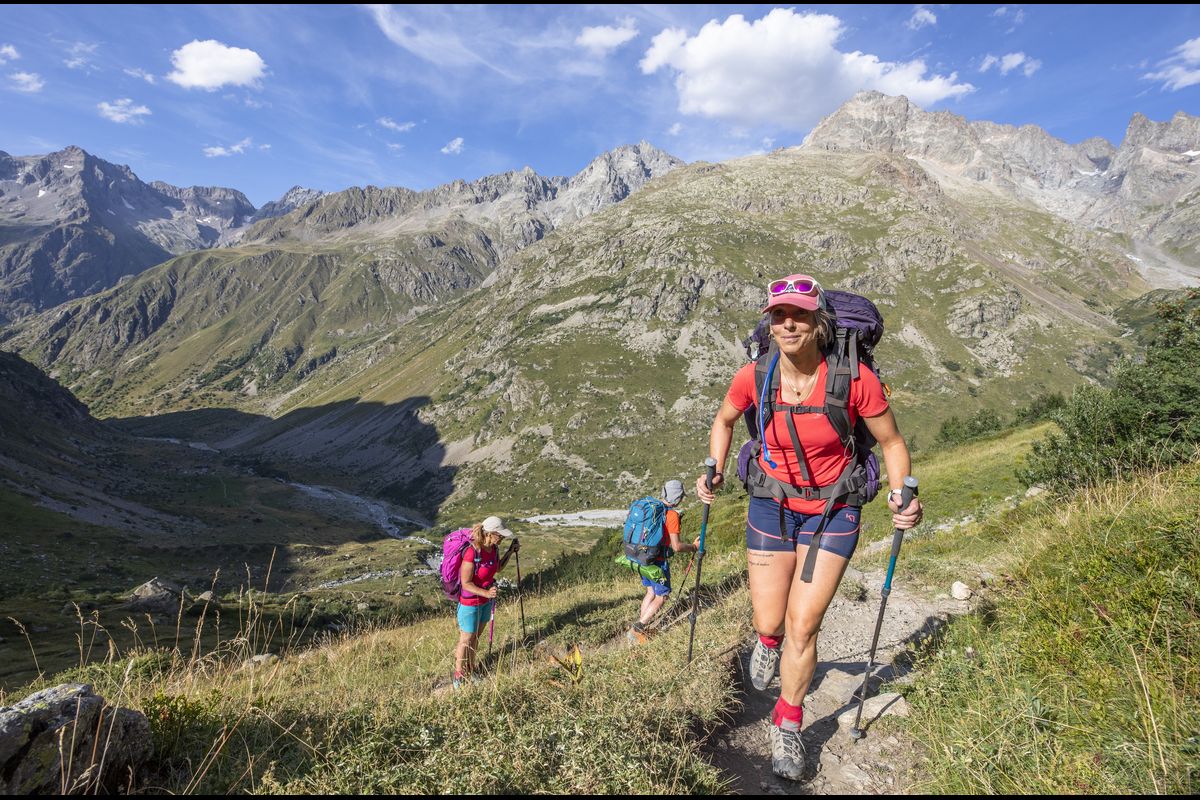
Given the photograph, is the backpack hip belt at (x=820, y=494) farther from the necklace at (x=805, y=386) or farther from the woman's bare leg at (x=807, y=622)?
the necklace at (x=805, y=386)

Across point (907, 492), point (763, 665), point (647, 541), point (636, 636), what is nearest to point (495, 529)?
point (647, 541)

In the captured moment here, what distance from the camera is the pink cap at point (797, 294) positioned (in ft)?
15.6

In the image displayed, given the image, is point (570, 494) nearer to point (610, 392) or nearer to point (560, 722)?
point (610, 392)

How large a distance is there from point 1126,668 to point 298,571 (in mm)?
80741

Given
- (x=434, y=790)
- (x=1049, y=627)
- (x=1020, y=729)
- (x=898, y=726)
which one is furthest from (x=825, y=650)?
(x=434, y=790)

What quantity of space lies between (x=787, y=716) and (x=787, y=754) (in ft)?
0.94

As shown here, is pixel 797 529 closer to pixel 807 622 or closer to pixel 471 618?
pixel 807 622

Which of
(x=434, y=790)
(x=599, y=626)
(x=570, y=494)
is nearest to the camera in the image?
(x=434, y=790)

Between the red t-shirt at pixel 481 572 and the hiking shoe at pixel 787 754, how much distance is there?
4625mm

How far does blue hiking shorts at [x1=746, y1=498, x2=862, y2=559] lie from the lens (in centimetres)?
480

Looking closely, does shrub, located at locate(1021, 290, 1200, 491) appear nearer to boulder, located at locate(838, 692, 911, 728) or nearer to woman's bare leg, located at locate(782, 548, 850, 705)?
boulder, located at locate(838, 692, 911, 728)

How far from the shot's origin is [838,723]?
5.31 meters

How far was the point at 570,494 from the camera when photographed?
141 meters

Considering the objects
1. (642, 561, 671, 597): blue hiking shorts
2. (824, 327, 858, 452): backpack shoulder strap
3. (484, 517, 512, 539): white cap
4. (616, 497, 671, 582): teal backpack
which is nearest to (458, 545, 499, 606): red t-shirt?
(484, 517, 512, 539): white cap
